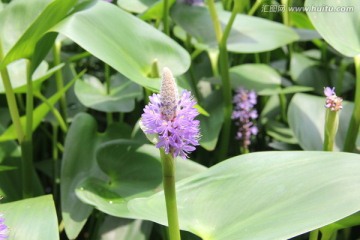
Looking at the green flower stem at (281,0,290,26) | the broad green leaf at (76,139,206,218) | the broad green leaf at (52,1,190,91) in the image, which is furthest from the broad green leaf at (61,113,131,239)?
the green flower stem at (281,0,290,26)

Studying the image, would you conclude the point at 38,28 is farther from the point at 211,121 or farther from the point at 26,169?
the point at 211,121

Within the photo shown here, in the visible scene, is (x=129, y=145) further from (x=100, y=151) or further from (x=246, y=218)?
(x=246, y=218)

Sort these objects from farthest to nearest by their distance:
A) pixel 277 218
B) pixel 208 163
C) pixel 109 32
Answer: pixel 208 163 → pixel 109 32 → pixel 277 218

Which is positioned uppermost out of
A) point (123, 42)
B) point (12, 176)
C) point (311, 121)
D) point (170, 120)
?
point (170, 120)

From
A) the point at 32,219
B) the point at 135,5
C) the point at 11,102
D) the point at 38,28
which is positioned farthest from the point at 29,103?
the point at 135,5

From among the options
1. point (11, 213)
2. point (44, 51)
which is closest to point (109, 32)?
point (44, 51)

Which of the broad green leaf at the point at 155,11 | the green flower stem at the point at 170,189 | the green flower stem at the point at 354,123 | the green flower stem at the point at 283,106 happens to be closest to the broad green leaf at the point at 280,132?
the green flower stem at the point at 283,106

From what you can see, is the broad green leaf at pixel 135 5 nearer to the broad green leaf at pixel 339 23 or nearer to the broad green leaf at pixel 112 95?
the broad green leaf at pixel 112 95
